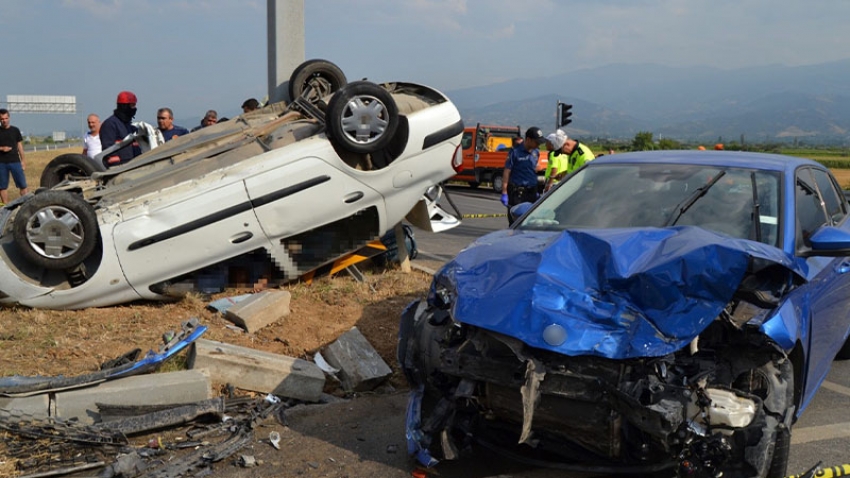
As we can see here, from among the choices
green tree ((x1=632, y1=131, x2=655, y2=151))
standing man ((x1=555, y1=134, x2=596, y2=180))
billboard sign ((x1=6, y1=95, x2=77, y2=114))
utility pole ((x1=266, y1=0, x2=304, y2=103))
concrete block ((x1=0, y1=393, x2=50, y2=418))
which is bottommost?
billboard sign ((x1=6, y1=95, x2=77, y2=114))

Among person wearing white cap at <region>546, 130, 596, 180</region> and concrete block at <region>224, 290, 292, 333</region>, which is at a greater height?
person wearing white cap at <region>546, 130, 596, 180</region>

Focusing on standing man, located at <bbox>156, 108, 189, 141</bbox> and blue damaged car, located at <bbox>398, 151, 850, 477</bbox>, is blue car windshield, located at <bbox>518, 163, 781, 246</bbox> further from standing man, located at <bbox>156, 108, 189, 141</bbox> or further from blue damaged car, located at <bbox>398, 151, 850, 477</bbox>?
standing man, located at <bbox>156, 108, 189, 141</bbox>

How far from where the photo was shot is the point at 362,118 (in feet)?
22.2

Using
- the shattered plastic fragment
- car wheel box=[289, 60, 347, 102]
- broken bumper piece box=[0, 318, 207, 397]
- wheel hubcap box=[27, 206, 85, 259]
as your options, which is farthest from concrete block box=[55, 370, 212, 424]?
car wheel box=[289, 60, 347, 102]

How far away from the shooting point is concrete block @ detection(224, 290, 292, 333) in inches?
237

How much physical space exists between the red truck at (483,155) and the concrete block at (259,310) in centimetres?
1842

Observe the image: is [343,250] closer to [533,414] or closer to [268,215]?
[268,215]

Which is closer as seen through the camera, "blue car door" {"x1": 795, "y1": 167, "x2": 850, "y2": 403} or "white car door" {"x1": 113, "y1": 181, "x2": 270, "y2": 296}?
"blue car door" {"x1": 795, "y1": 167, "x2": 850, "y2": 403}

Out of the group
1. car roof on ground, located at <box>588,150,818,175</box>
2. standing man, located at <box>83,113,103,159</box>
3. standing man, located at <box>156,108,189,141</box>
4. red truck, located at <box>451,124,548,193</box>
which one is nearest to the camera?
car roof on ground, located at <box>588,150,818,175</box>

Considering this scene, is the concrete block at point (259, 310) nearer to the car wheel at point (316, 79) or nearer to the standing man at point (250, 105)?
the car wheel at point (316, 79)

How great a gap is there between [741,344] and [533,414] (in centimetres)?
102

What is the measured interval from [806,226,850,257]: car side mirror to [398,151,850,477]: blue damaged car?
1 centimetres

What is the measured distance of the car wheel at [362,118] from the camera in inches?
264

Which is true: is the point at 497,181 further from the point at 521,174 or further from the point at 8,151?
the point at 8,151
